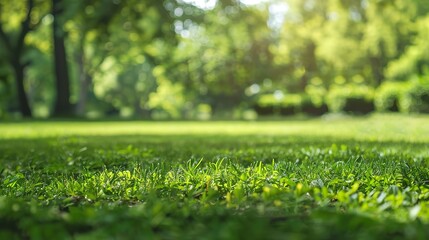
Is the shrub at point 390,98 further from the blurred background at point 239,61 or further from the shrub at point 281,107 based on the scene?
the shrub at point 281,107

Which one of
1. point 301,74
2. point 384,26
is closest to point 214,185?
point 384,26

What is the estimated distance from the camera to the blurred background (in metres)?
26.3

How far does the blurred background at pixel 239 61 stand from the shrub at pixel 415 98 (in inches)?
2.2

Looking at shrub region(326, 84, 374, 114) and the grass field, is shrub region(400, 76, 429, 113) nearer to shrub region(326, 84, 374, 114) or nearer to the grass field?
shrub region(326, 84, 374, 114)

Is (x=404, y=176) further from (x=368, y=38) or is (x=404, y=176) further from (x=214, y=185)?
(x=368, y=38)

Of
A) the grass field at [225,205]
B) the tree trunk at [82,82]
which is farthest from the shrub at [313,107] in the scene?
the grass field at [225,205]

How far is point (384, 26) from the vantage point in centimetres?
4088

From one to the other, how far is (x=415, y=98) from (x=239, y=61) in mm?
24361

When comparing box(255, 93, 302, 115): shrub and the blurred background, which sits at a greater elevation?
the blurred background

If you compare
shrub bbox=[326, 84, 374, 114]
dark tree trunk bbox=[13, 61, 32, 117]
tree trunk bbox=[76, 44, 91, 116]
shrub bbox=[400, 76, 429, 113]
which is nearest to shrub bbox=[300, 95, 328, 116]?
shrub bbox=[326, 84, 374, 114]

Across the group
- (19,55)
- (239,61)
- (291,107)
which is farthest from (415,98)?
(239,61)

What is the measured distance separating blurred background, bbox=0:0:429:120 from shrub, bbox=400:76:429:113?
0.06 meters

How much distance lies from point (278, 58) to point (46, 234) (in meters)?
50.5

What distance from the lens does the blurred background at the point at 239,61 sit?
26.3 m
